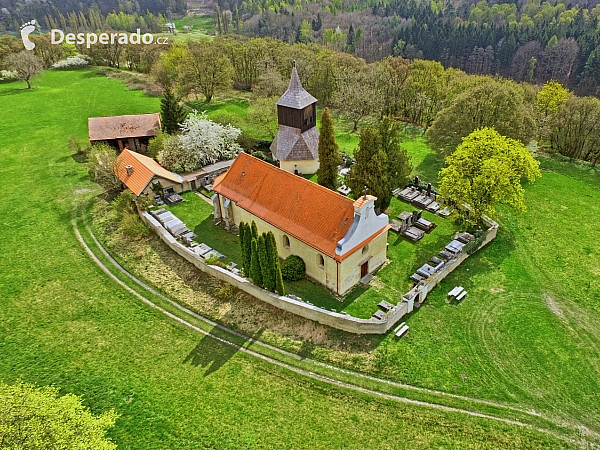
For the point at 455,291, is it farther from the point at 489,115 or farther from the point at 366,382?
the point at 489,115

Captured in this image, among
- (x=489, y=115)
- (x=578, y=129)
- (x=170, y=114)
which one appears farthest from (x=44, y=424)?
(x=578, y=129)

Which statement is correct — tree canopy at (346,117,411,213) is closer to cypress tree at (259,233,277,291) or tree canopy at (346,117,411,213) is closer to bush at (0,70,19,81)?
cypress tree at (259,233,277,291)

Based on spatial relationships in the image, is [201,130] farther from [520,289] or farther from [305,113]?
[520,289]

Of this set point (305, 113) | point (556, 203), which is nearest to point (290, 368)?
point (305, 113)

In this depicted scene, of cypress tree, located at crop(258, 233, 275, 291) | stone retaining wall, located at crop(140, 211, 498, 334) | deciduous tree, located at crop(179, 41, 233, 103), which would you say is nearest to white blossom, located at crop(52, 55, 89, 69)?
deciduous tree, located at crop(179, 41, 233, 103)

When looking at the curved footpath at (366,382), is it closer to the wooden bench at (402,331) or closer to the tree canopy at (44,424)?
the wooden bench at (402,331)

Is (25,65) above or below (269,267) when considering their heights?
above
